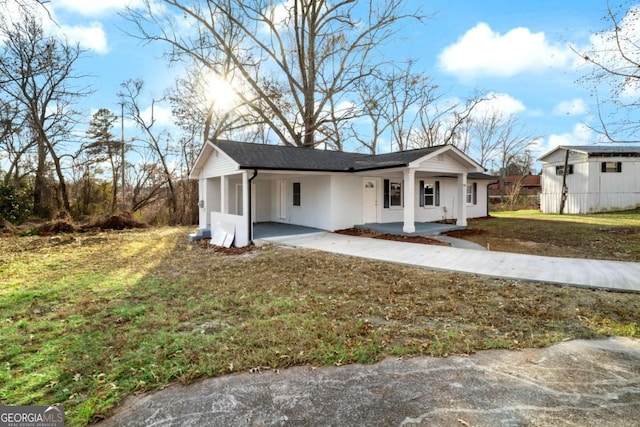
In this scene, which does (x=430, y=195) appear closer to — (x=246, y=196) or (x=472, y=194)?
(x=472, y=194)

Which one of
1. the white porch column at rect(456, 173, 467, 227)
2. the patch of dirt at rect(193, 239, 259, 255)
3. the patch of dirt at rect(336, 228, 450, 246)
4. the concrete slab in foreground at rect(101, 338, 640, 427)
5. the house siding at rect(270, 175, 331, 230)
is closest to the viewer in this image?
the concrete slab in foreground at rect(101, 338, 640, 427)

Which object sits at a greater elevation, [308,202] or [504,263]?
[308,202]

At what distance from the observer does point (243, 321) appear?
4.25 metres

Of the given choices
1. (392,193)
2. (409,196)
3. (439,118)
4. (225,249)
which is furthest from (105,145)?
(439,118)

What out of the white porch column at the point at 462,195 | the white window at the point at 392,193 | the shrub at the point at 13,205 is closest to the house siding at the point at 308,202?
the white window at the point at 392,193

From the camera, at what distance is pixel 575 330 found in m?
3.81

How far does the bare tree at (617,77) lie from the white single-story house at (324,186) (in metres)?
4.34

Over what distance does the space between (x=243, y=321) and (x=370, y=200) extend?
33.2 ft

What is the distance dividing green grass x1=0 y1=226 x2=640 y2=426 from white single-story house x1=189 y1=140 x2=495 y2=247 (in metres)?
4.79

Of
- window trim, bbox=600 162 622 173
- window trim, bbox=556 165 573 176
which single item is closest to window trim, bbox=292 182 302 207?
window trim, bbox=556 165 573 176

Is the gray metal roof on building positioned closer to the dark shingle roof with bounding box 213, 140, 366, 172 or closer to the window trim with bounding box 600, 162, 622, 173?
the window trim with bounding box 600, 162, 622, 173

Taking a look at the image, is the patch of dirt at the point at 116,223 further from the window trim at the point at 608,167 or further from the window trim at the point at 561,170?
the window trim at the point at 608,167

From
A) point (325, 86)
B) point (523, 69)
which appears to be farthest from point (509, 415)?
point (325, 86)

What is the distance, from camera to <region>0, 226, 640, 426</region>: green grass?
3006 millimetres
